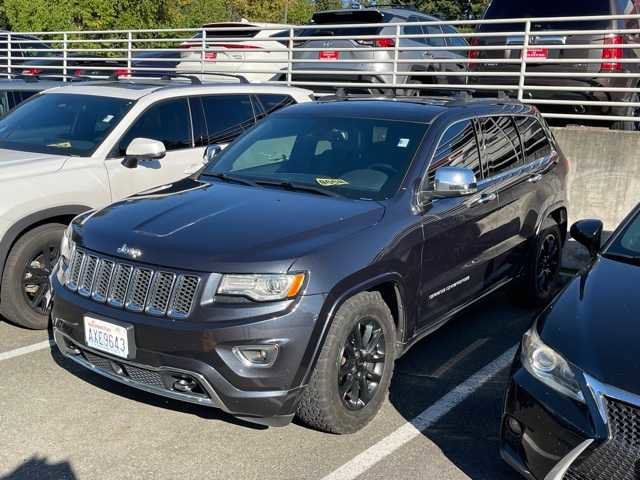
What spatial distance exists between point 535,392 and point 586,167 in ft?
17.5

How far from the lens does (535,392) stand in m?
3.23

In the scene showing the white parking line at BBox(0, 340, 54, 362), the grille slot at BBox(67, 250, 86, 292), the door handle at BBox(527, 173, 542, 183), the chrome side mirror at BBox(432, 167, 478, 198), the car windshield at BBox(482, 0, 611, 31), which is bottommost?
the white parking line at BBox(0, 340, 54, 362)

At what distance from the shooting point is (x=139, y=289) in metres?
3.76

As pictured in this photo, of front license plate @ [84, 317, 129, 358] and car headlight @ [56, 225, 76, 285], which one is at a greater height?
car headlight @ [56, 225, 76, 285]

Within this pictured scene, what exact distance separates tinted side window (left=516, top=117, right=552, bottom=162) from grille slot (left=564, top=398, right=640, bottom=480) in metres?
3.37

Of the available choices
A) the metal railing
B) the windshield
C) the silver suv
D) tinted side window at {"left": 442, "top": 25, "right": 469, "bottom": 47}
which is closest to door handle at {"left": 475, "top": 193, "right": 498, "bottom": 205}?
the windshield

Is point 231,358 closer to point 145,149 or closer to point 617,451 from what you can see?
point 617,451

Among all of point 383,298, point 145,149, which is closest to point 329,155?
point 383,298

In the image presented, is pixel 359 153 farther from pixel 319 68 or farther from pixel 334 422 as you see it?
pixel 319 68

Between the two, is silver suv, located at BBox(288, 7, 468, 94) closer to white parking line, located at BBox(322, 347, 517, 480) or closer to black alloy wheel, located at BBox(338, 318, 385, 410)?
white parking line, located at BBox(322, 347, 517, 480)

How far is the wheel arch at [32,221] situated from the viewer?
5223mm

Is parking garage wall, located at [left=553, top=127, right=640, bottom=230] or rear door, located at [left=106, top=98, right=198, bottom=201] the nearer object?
rear door, located at [left=106, top=98, right=198, bottom=201]

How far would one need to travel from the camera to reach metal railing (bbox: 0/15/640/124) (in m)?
8.78

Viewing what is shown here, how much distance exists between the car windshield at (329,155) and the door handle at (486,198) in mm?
668
